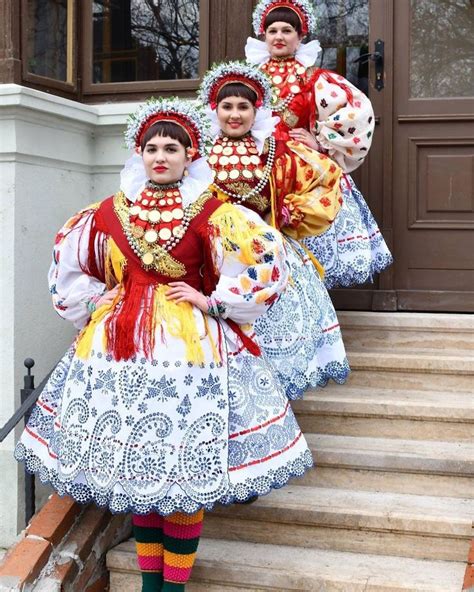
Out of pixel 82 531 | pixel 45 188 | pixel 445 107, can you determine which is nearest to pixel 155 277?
pixel 82 531

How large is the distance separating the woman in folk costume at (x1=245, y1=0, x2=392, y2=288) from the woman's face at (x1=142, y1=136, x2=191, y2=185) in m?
1.23

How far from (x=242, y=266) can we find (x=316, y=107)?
158 cm

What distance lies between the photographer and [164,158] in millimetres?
3123

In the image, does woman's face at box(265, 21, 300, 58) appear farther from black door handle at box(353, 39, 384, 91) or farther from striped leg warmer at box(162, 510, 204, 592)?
striped leg warmer at box(162, 510, 204, 592)

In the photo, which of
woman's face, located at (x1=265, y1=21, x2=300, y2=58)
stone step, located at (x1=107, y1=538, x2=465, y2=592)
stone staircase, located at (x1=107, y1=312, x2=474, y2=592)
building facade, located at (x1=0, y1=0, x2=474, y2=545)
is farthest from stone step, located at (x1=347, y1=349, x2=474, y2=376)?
woman's face, located at (x1=265, y1=21, x2=300, y2=58)

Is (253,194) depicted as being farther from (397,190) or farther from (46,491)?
(46,491)

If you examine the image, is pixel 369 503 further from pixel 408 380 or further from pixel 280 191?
pixel 280 191

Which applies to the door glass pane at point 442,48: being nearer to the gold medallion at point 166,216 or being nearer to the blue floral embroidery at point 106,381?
the gold medallion at point 166,216

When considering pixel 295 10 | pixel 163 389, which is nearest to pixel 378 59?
pixel 295 10

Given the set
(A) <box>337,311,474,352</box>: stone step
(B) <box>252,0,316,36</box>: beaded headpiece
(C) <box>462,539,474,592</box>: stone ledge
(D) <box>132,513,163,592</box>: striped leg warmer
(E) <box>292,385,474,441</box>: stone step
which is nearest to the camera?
(C) <box>462,539,474,592</box>: stone ledge

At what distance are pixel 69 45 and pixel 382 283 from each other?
246cm

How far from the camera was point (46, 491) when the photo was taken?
5078 millimetres

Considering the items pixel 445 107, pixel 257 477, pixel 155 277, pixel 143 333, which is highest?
pixel 445 107

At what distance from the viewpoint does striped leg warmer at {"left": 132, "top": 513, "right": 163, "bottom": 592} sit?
10.6 feet
